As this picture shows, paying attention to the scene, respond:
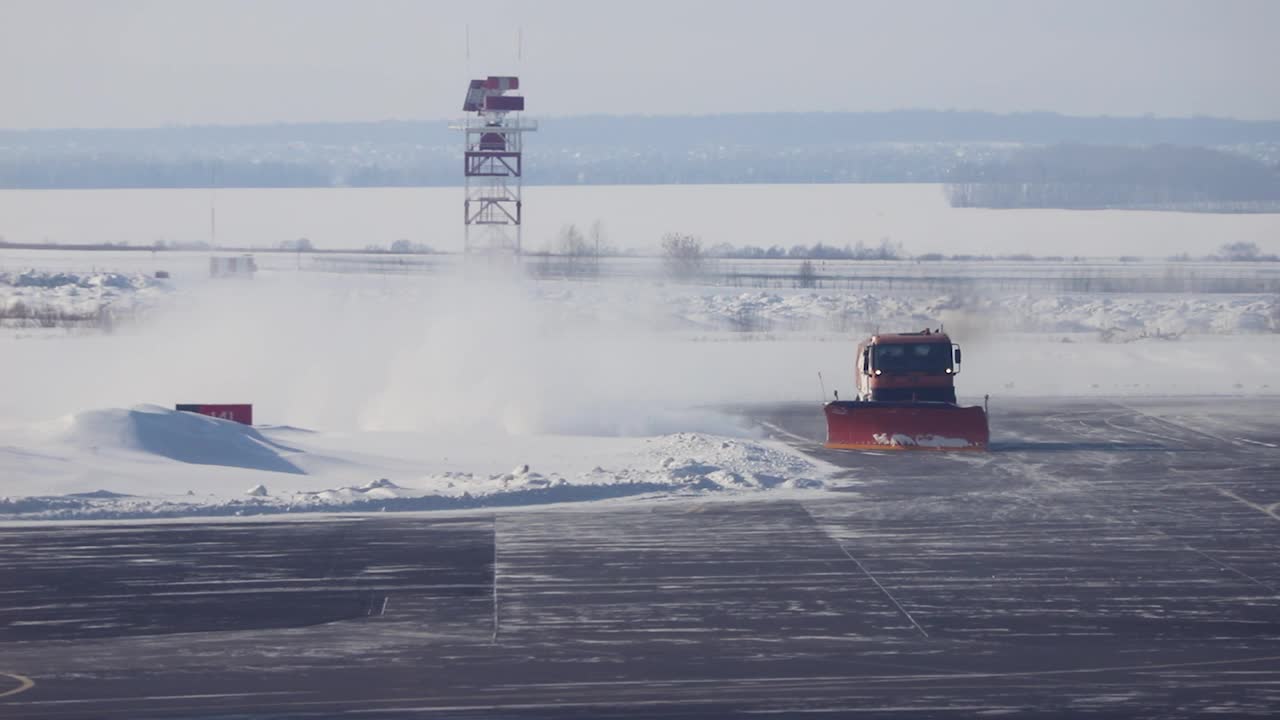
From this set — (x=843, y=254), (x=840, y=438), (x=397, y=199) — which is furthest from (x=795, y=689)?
(x=397, y=199)

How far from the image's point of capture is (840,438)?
3083cm

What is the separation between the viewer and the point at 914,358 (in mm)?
31594

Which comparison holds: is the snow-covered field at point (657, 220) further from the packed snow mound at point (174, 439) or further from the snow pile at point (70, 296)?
the packed snow mound at point (174, 439)

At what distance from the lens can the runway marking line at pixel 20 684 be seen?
12.8 metres

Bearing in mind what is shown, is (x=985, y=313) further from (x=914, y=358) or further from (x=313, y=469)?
(x=313, y=469)

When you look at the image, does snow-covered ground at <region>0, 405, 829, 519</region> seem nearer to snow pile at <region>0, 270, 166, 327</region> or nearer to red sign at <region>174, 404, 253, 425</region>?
red sign at <region>174, 404, 253, 425</region>

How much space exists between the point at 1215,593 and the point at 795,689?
20.1 ft

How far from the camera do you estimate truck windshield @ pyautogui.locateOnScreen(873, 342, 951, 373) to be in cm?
3148

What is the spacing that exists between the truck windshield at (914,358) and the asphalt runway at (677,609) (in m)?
6.75

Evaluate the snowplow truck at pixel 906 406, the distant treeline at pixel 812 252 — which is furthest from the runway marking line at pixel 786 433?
the distant treeline at pixel 812 252

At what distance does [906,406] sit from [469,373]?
14581 millimetres

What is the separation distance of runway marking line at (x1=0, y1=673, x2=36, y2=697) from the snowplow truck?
61.7 ft

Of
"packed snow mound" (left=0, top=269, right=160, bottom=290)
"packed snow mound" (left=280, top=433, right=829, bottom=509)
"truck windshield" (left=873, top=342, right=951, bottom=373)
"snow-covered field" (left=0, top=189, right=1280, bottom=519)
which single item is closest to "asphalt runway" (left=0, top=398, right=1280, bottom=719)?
"packed snow mound" (left=280, top=433, right=829, bottom=509)

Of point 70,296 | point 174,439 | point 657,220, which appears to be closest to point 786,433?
point 174,439
